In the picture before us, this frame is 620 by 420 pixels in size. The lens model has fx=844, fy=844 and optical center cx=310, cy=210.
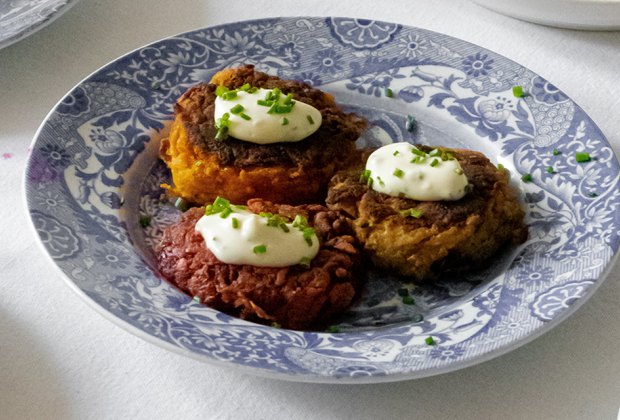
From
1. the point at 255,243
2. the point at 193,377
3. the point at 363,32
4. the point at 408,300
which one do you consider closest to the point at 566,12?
the point at 363,32

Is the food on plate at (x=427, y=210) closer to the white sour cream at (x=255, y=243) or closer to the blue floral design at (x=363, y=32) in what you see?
the white sour cream at (x=255, y=243)

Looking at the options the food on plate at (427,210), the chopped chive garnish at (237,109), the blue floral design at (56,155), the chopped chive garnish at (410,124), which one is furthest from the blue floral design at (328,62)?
the blue floral design at (56,155)

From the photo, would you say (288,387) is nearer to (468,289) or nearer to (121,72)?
(468,289)

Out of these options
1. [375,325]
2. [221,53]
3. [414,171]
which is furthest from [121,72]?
[375,325]

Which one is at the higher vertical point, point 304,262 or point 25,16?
point 25,16

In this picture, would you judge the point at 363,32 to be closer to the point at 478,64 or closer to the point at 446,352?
the point at 478,64

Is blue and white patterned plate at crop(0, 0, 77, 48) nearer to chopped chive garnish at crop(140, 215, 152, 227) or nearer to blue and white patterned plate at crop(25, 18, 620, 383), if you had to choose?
blue and white patterned plate at crop(25, 18, 620, 383)
